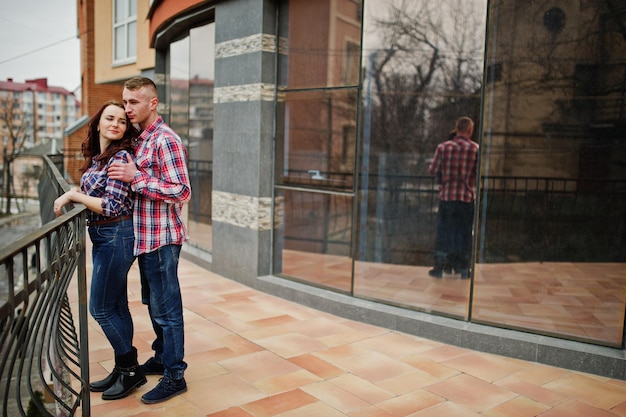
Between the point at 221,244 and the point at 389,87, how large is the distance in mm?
2669

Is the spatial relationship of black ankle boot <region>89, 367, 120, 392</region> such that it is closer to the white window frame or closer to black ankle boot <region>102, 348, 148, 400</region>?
black ankle boot <region>102, 348, 148, 400</region>

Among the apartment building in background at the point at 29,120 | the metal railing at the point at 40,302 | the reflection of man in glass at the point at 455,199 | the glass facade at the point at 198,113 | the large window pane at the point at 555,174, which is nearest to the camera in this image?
the metal railing at the point at 40,302

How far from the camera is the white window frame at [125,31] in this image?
45.5ft

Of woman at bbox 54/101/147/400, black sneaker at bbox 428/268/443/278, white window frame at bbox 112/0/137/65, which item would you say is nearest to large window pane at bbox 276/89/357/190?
black sneaker at bbox 428/268/443/278

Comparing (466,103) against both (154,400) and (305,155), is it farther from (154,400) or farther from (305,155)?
(154,400)

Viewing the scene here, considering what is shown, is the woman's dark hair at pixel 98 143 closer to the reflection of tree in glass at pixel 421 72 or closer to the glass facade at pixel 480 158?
the glass facade at pixel 480 158

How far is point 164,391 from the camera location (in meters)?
3.43

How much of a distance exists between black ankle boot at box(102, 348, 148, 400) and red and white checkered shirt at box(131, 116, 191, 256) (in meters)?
0.70

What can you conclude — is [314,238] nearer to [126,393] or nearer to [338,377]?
[338,377]

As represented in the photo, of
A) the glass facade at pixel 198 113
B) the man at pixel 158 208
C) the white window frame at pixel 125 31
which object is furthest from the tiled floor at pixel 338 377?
the white window frame at pixel 125 31

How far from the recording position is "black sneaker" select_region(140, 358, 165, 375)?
3795 mm

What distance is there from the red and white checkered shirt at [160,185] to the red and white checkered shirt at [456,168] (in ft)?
9.28

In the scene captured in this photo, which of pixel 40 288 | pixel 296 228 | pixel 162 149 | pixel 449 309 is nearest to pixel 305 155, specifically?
pixel 296 228

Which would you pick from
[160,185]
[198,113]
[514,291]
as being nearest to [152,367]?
[160,185]
